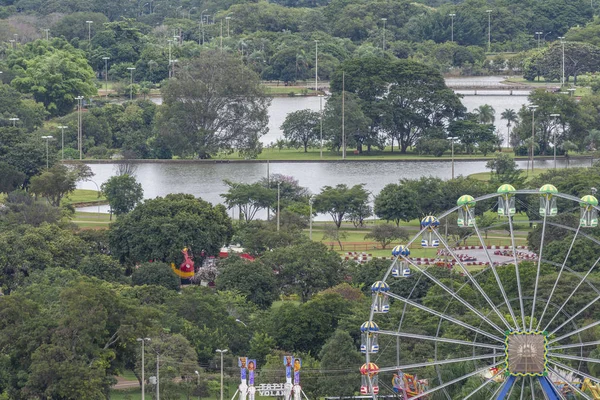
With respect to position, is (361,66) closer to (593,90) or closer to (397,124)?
(397,124)

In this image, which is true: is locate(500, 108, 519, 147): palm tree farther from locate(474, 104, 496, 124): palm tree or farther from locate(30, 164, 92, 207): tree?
locate(30, 164, 92, 207): tree

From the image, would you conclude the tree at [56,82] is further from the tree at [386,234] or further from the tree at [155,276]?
the tree at [155,276]

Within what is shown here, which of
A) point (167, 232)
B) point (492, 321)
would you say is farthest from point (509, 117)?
point (492, 321)

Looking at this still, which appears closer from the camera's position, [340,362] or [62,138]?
[340,362]

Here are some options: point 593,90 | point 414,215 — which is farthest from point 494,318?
point 593,90

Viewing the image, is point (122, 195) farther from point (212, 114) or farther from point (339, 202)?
point (212, 114)

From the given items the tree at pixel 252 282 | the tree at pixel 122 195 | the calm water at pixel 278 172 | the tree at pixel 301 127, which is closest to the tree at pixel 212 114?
the calm water at pixel 278 172
